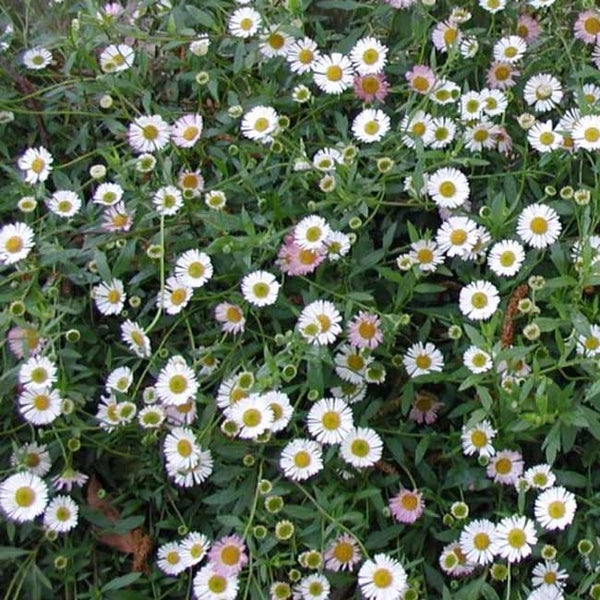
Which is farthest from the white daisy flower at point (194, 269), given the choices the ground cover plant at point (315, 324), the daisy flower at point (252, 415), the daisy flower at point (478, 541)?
the daisy flower at point (478, 541)

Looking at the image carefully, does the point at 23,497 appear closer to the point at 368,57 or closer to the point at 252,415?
the point at 252,415

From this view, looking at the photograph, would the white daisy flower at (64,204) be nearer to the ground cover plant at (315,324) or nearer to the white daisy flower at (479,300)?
the ground cover plant at (315,324)

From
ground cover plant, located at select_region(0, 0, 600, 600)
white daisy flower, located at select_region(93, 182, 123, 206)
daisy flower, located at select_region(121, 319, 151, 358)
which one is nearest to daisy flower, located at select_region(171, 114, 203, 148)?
ground cover plant, located at select_region(0, 0, 600, 600)

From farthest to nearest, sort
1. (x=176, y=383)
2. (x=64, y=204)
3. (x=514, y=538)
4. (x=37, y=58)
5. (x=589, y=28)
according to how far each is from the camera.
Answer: (x=37, y=58), (x=589, y=28), (x=64, y=204), (x=176, y=383), (x=514, y=538)

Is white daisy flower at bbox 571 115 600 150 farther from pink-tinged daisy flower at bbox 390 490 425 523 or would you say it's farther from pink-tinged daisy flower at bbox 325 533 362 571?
pink-tinged daisy flower at bbox 325 533 362 571

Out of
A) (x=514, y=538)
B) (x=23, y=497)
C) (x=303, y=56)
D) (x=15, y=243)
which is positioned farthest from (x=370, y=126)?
(x=23, y=497)

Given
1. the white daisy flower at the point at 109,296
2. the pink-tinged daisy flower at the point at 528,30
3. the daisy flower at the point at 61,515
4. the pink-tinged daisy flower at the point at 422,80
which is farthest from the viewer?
the pink-tinged daisy flower at the point at 528,30

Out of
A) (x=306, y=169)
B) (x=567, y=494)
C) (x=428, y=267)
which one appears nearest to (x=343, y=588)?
(x=567, y=494)

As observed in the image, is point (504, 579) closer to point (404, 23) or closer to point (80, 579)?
point (80, 579)
